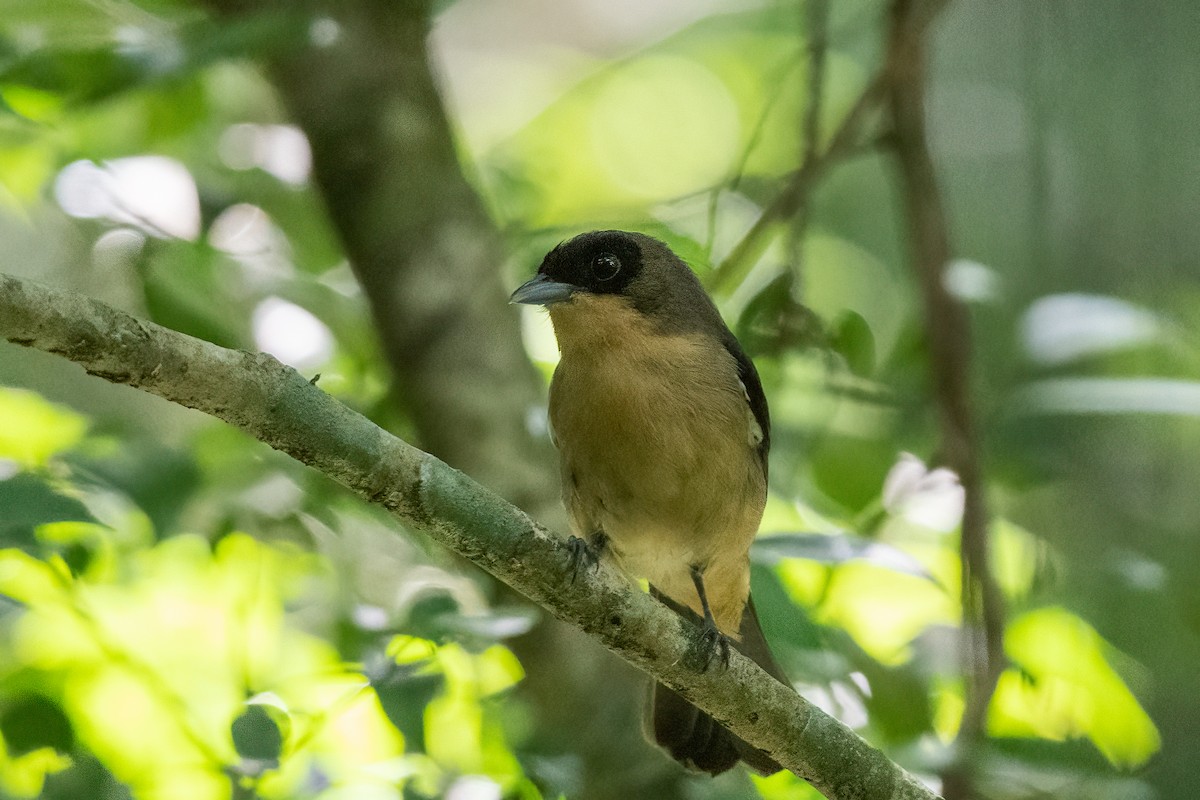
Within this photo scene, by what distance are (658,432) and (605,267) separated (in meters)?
0.71

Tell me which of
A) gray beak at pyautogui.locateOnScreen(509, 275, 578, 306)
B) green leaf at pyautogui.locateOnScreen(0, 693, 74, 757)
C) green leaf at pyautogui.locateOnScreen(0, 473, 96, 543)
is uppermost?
green leaf at pyautogui.locateOnScreen(0, 473, 96, 543)

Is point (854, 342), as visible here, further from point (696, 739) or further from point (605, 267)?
point (696, 739)

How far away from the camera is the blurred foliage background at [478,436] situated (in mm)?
3561

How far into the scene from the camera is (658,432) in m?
4.04

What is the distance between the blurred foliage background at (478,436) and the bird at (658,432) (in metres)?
0.22

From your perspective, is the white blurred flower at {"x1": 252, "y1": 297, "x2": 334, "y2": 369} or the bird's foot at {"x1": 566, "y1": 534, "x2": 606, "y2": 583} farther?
the white blurred flower at {"x1": 252, "y1": 297, "x2": 334, "y2": 369}

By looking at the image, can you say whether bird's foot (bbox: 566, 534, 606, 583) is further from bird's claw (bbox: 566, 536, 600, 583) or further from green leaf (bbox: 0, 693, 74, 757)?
Answer: green leaf (bbox: 0, 693, 74, 757)


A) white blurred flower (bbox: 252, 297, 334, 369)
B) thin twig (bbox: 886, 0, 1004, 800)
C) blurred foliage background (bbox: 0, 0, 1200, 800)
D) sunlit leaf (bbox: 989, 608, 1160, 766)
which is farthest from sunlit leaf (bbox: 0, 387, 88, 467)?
sunlit leaf (bbox: 989, 608, 1160, 766)

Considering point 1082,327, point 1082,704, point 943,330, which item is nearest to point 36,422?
point 943,330

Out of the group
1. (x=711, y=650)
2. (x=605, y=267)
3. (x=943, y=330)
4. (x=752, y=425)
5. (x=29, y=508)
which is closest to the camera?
(x=29, y=508)

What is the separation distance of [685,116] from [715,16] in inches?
41.5

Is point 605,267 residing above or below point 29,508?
below

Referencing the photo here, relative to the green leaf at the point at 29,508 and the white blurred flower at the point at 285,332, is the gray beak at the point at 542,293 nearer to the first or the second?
the white blurred flower at the point at 285,332

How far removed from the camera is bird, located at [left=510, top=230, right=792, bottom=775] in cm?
407
